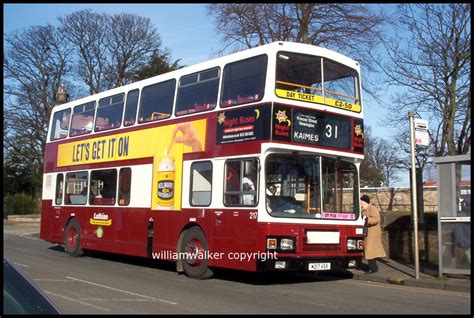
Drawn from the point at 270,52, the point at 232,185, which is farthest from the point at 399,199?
the point at 270,52

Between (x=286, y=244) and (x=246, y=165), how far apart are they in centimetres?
168

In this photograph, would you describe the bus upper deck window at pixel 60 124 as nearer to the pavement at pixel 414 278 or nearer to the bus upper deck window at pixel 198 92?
the bus upper deck window at pixel 198 92

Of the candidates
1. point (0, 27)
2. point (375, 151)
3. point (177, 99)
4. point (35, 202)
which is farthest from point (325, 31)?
point (375, 151)

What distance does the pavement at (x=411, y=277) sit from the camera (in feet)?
36.1

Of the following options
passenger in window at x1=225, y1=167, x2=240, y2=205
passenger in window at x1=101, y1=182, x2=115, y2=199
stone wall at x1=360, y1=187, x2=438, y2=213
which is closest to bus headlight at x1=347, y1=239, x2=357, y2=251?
passenger in window at x1=225, y1=167, x2=240, y2=205

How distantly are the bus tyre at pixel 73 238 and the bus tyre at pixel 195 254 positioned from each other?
521cm

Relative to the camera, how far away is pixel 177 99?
42.0ft

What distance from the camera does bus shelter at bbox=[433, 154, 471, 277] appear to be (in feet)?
37.8

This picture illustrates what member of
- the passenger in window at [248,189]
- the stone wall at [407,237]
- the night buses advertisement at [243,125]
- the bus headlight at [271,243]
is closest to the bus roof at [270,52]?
the night buses advertisement at [243,125]

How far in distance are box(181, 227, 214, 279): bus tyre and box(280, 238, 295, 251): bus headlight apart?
1.81 metres

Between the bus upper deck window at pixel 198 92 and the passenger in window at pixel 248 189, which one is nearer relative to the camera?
the passenger in window at pixel 248 189

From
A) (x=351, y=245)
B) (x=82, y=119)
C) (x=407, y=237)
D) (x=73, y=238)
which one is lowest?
(x=73, y=238)

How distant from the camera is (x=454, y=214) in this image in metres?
11.7

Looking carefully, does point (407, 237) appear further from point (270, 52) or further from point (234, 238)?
point (270, 52)
